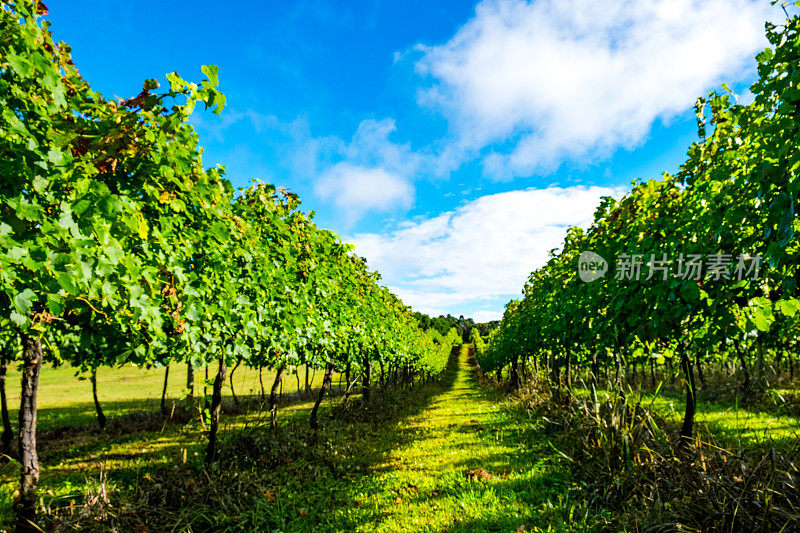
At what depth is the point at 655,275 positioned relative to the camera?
5.41m

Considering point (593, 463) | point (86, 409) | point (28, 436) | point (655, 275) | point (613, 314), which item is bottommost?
point (86, 409)

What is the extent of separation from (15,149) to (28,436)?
12.4ft

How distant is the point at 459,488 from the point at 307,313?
4.30 meters

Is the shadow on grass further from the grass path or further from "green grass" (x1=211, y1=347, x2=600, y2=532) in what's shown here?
the grass path

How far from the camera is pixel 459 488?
18.8 ft

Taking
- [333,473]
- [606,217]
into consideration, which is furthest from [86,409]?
[606,217]

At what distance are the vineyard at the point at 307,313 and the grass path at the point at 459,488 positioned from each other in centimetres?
5

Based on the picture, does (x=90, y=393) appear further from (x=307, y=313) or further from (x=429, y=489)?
(x=429, y=489)

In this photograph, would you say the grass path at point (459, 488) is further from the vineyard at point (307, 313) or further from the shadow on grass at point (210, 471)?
the shadow on grass at point (210, 471)

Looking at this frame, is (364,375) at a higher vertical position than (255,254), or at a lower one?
lower

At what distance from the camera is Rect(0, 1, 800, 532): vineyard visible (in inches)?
95.1

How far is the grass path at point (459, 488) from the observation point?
4.62 meters

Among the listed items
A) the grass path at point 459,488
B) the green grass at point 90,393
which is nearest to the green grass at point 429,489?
the grass path at point 459,488

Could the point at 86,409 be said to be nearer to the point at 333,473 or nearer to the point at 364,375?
the point at 364,375
